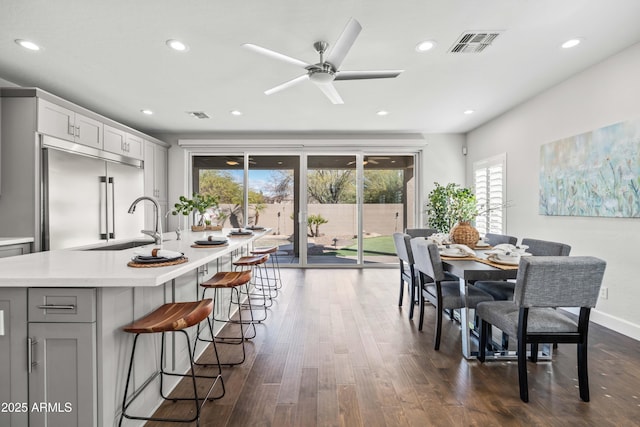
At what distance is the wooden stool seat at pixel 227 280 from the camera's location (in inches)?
94.0

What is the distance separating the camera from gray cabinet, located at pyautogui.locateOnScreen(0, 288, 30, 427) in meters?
1.37

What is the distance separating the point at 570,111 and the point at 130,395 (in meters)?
4.75

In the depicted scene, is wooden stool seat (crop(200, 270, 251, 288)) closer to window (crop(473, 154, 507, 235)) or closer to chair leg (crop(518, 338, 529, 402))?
chair leg (crop(518, 338, 529, 402))

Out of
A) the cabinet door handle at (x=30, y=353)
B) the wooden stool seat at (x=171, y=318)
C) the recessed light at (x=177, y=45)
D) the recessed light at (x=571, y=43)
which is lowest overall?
the cabinet door handle at (x=30, y=353)

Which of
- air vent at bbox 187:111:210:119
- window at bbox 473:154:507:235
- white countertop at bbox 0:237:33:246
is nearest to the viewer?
white countertop at bbox 0:237:33:246

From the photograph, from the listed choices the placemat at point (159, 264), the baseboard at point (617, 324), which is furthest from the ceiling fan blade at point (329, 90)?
the baseboard at point (617, 324)

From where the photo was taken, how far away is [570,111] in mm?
3543

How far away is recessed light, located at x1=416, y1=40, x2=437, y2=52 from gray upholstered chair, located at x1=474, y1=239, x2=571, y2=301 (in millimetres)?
1985

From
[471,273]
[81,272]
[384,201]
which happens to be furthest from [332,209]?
[81,272]

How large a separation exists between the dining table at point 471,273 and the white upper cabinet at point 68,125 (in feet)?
13.7

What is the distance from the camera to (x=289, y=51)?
2902 millimetres

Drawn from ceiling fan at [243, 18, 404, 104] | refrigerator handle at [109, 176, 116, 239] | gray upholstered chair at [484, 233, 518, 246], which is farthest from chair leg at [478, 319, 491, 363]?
refrigerator handle at [109, 176, 116, 239]

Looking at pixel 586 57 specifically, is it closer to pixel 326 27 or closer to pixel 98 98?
pixel 326 27

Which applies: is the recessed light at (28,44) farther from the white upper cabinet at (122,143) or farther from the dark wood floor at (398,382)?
the dark wood floor at (398,382)
